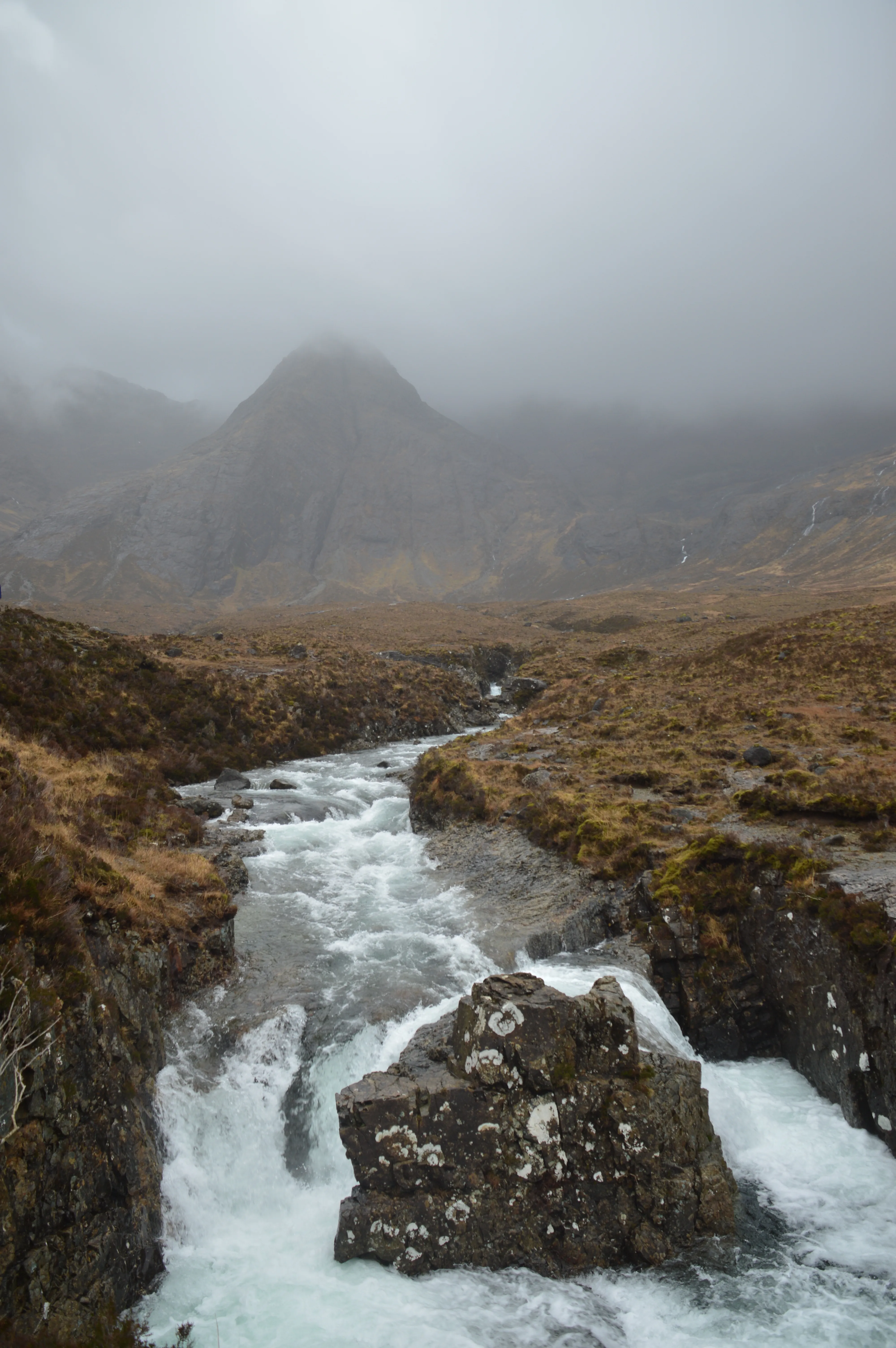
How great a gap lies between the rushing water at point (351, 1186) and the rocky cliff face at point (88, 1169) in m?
0.67

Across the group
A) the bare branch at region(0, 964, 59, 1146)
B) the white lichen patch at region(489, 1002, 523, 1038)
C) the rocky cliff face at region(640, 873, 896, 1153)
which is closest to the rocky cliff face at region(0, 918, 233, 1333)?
the bare branch at region(0, 964, 59, 1146)

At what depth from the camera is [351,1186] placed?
9.49 metres

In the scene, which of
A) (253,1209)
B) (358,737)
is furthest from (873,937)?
(358,737)

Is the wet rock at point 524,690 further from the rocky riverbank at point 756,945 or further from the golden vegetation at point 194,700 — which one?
the rocky riverbank at point 756,945

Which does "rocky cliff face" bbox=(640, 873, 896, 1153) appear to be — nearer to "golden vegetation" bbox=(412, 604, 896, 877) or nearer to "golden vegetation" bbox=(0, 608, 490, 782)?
"golden vegetation" bbox=(412, 604, 896, 877)

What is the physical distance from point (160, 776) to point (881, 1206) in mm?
26356

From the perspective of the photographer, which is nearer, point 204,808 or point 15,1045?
point 15,1045

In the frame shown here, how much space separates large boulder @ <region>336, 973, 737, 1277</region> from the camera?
27.6 feet

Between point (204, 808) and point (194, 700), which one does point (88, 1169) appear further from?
point (194, 700)

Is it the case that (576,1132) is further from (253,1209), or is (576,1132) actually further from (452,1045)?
(253,1209)

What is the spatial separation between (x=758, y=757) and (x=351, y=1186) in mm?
18080

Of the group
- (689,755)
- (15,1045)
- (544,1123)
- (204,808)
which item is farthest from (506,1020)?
(204,808)

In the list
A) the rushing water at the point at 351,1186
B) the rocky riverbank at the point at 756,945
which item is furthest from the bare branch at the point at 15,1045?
the rocky riverbank at the point at 756,945

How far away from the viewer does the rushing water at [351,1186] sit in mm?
7500
